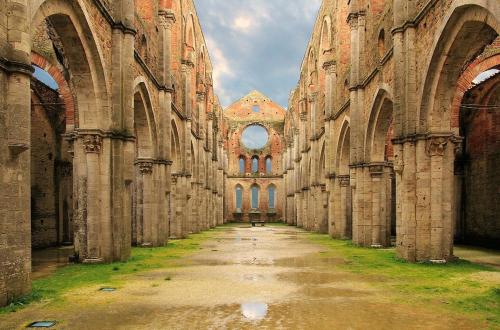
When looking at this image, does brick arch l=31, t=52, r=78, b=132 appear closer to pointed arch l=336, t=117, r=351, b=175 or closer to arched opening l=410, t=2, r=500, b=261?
arched opening l=410, t=2, r=500, b=261

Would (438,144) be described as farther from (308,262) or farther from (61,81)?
(61,81)

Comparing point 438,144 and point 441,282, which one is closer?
point 441,282

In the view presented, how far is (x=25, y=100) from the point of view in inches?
315

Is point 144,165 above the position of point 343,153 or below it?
below

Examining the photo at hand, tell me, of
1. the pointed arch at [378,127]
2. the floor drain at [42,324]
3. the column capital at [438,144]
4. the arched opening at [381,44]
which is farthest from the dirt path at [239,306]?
the arched opening at [381,44]

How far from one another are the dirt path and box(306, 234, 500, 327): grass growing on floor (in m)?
0.54

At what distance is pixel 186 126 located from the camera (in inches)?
1091

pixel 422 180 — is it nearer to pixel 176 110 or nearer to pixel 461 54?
pixel 461 54

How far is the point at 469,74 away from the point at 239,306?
42.4 ft

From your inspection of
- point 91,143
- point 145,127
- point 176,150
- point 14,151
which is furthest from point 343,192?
point 14,151

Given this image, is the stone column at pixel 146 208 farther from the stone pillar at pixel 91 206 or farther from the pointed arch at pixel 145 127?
the stone pillar at pixel 91 206

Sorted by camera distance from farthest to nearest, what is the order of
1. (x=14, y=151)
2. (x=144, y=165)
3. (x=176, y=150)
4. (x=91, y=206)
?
(x=176, y=150)
(x=144, y=165)
(x=91, y=206)
(x=14, y=151)

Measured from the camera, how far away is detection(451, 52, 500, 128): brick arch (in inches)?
566

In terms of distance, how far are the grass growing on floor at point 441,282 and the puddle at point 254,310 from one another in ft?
8.95
